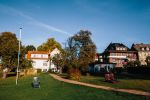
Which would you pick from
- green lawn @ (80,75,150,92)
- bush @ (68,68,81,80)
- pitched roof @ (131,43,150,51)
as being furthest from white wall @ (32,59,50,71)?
green lawn @ (80,75,150,92)

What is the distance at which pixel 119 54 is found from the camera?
314 ft

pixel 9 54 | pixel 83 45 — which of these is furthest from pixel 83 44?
pixel 9 54

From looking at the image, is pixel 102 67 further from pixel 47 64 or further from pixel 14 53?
pixel 14 53

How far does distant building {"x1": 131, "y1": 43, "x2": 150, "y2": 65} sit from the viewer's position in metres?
98.2

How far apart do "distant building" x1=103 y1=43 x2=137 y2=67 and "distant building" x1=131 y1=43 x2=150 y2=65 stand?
2528 millimetres

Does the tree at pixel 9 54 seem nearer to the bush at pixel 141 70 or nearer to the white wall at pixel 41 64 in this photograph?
the bush at pixel 141 70

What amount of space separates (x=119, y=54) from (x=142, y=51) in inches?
488

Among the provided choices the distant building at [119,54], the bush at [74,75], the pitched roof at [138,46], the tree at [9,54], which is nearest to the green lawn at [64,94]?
the bush at [74,75]

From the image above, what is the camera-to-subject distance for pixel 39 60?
82.8 meters

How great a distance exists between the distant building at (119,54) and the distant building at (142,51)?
8.29ft

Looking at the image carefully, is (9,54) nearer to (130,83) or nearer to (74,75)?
(74,75)

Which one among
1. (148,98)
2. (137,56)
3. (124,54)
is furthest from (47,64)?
(148,98)

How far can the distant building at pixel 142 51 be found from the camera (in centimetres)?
9824

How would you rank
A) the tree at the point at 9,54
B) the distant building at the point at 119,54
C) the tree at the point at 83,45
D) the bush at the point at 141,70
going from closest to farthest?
the tree at the point at 9,54, the bush at the point at 141,70, the tree at the point at 83,45, the distant building at the point at 119,54
